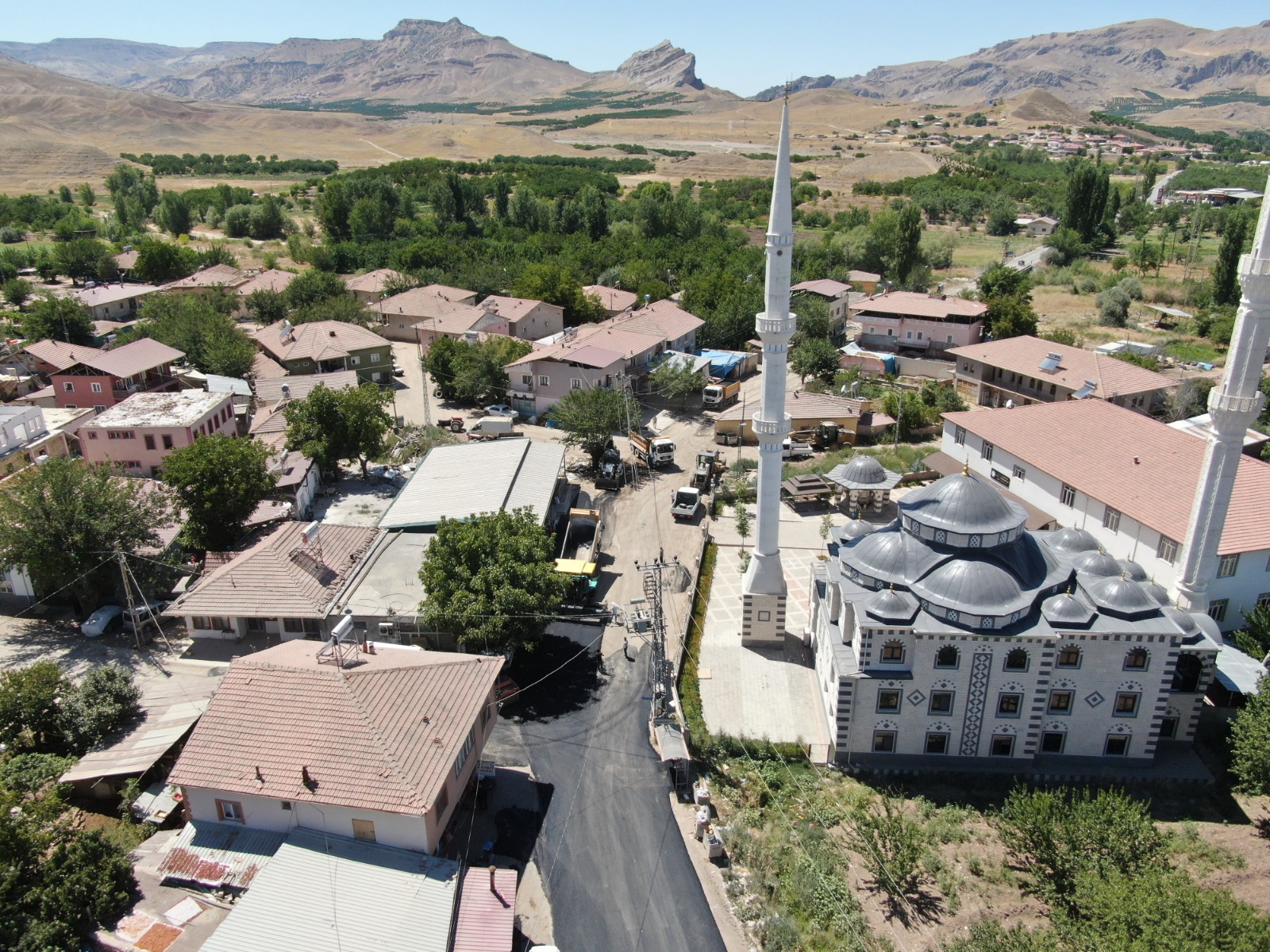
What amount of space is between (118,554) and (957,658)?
3017cm

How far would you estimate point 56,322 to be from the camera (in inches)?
2621

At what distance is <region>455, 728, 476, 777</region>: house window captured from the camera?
2414cm

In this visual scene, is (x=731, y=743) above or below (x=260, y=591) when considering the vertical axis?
below

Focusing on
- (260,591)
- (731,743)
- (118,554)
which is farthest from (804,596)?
(118,554)

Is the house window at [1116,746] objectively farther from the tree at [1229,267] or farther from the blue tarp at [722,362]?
the tree at [1229,267]

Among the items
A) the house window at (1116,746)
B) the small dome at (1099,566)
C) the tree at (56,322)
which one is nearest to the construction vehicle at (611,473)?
the small dome at (1099,566)

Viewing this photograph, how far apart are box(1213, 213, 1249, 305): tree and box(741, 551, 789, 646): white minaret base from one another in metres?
68.0

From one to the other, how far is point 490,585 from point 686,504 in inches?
619

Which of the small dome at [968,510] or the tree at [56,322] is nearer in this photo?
the small dome at [968,510]

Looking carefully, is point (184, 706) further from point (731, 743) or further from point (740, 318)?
point (740, 318)

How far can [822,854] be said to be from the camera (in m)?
→ 23.8

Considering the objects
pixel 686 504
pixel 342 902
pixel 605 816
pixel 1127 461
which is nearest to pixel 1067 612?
pixel 605 816

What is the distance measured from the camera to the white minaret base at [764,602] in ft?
107

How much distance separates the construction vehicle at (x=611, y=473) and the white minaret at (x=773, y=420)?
15398 millimetres
